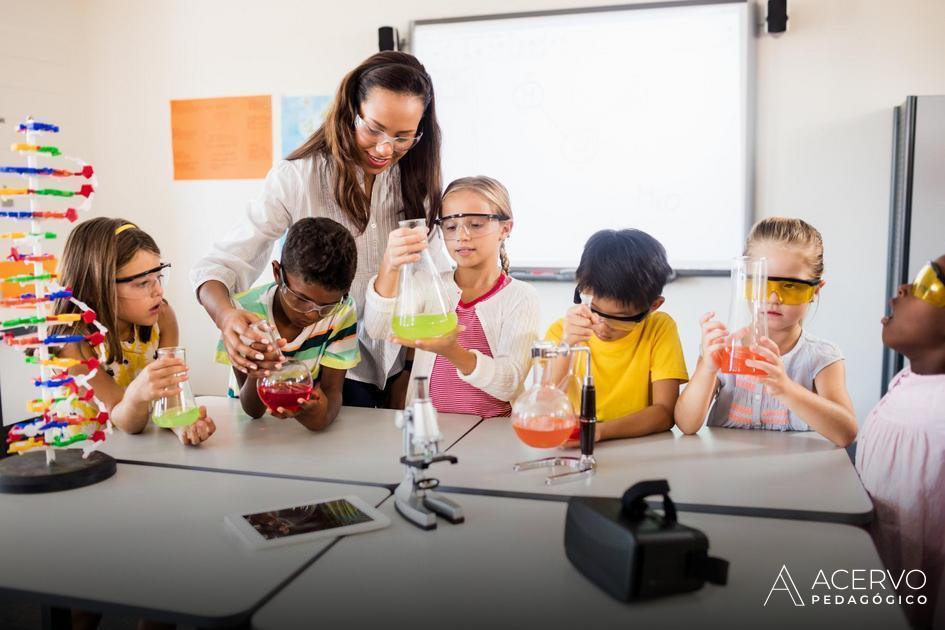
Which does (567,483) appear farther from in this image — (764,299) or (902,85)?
(902,85)

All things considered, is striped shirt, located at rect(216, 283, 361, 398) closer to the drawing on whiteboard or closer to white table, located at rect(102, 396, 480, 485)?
white table, located at rect(102, 396, 480, 485)

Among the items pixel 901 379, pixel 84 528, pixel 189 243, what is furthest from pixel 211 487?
pixel 189 243

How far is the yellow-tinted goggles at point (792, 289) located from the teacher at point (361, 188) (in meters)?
1.01

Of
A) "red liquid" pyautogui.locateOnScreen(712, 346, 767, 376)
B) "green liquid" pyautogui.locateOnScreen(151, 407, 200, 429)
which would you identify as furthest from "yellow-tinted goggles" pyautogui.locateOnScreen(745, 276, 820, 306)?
"green liquid" pyautogui.locateOnScreen(151, 407, 200, 429)

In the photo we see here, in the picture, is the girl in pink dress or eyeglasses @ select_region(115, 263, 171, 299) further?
eyeglasses @ select_region(115, 263, 171, 299)

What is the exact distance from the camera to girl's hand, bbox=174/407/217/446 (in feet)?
5.20

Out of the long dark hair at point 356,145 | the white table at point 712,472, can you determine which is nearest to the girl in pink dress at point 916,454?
the white table at point 712,472

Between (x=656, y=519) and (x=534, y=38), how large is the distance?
3.11m

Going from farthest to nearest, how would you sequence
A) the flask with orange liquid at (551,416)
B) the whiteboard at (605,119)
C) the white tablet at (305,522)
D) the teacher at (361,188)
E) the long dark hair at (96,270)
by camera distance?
the whiteboard at (605,119), the teacher at (361,188), the long dark hair at (96,270), the flask with orange liquid at (551,416), the white tablet at (305,522)

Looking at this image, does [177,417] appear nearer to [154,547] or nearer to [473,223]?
[154,547]

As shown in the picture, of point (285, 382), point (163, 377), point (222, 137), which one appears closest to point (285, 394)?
point (285, 382)

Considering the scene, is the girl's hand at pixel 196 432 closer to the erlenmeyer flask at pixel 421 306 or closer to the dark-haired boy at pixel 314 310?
the dark-haired boy at pixel 314 310

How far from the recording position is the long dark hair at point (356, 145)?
6.43ft

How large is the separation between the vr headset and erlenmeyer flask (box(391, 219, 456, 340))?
2.05 feet
